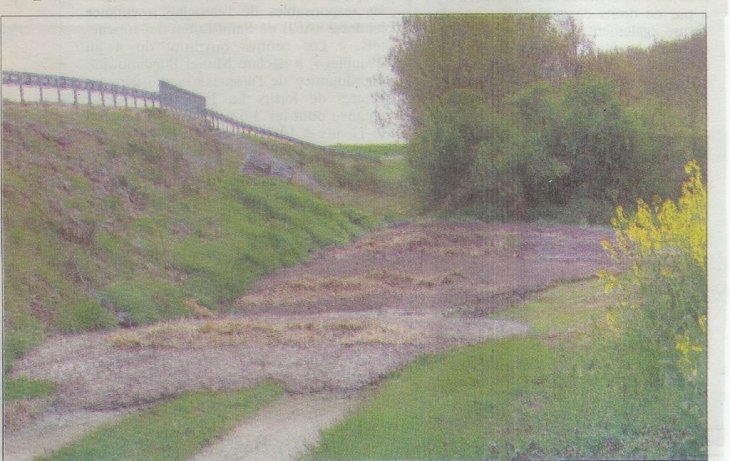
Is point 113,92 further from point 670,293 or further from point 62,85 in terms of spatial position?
point 670,293

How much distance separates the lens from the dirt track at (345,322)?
5.98 meters

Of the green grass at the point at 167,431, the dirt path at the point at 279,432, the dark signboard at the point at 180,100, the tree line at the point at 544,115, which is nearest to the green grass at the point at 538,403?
the dirt path at the point at 279,432

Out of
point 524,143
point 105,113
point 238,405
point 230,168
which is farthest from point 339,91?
point 238,405

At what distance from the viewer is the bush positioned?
5594 mm

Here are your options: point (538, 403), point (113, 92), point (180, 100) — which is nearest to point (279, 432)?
point (538, 403)

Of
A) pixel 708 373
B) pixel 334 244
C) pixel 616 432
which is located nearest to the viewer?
pixel 616 432

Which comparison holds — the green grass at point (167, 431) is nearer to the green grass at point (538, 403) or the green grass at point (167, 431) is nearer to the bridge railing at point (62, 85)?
the green grass at point (538, 403)

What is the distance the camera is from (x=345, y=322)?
6184mm

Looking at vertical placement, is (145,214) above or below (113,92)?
below

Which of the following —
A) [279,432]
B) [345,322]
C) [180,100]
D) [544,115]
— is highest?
[180,100]

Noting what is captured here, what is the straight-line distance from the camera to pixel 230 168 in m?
6.38

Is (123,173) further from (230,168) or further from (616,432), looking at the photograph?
(616,432)

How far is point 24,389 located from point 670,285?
5213mm

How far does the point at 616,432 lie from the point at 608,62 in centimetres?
299
